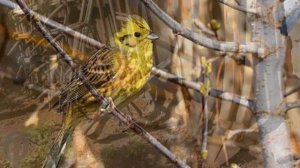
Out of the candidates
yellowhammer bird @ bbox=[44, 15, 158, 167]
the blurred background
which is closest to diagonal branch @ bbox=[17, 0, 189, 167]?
yellowhammer bird @ bbox=[44, 15, 158, 167]

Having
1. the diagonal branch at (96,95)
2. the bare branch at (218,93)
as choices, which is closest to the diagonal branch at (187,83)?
the bare branch at (218,93)

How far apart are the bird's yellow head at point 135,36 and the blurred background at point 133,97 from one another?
0.09 metres

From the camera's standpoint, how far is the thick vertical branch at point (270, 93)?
810 mm

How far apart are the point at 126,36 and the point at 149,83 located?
21 centimetres

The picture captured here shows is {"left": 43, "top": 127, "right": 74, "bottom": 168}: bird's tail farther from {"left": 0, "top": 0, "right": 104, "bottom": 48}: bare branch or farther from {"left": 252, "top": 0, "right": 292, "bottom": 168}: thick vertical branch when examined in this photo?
{"left": 252, "top": 0, "right": 292, "bottom": 168}: thick vertical branch

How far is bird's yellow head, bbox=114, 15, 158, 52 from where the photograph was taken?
79 centimetres

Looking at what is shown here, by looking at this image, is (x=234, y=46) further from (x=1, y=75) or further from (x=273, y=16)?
(x=1, y=75)

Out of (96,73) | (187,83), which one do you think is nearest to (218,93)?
(187,83)

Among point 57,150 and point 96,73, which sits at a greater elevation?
point 96,73

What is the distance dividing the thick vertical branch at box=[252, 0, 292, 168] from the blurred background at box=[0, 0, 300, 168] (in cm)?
7

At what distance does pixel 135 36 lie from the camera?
0.80 meters

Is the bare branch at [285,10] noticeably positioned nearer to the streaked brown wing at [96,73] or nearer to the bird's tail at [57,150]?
the streaked brown wing at [96,73]

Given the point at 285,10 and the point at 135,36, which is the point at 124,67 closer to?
the point at 135,36

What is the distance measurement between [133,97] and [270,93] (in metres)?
0.19
